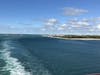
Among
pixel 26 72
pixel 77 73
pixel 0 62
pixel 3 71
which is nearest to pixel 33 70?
pixel 26 72

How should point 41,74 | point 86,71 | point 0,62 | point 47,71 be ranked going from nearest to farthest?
point 41,74 < point 47,71 < point 86,71 < point 0,62

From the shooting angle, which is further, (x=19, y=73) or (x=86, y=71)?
(x=86, y=71)


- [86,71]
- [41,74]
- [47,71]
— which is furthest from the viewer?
[86,71]

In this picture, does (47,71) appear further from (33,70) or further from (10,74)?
(10,74)

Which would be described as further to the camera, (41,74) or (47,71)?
(47,71)

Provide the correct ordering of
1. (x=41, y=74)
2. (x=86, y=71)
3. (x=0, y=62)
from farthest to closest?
(x=0, y=62)
(x=86, y=71)
(x=41, y=74)

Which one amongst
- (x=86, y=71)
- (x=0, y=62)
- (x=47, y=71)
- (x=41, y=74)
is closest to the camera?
(x=41, y=74)

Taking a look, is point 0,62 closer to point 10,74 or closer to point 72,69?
point 10,74

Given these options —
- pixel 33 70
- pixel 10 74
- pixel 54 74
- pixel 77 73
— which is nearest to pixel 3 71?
pixel 10 74
